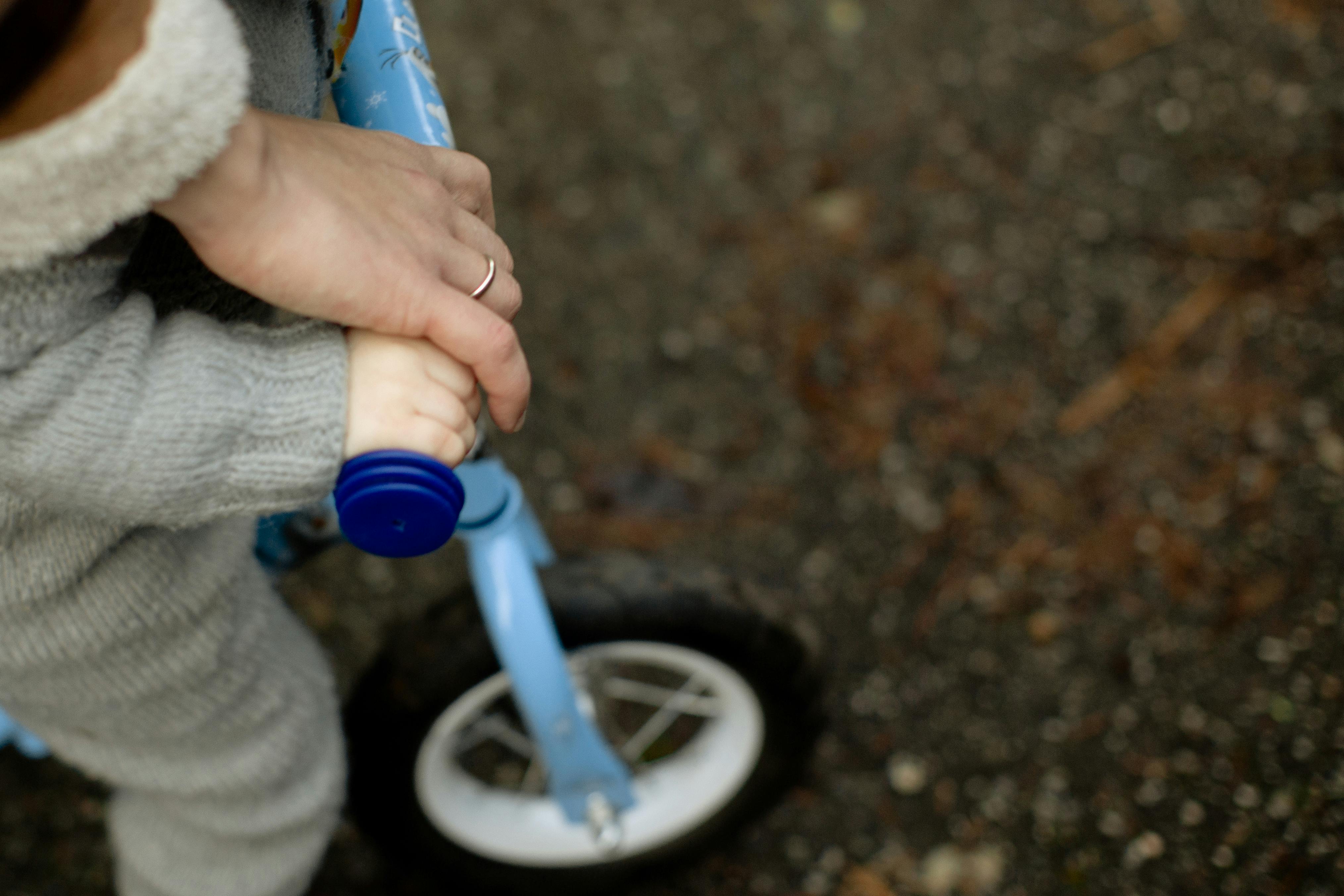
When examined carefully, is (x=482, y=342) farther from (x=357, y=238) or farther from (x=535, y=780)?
(x=535, y=780)

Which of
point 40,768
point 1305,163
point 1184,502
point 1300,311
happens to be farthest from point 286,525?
point 1305,163

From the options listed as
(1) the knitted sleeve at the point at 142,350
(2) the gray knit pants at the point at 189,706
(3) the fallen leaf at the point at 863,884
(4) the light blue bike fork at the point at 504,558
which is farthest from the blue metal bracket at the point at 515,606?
(3) the fallen leaf at the point at 863,884

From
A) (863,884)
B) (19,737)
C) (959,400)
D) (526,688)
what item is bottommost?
(863,884)

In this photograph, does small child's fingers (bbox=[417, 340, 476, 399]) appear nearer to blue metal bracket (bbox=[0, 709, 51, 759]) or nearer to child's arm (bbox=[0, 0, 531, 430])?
child's arm (bbox=[0, 0, 531, 430])

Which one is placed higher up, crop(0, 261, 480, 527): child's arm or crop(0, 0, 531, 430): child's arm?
crop(0, 0, 531, 430): child's arm

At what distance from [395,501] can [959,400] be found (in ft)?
3.91

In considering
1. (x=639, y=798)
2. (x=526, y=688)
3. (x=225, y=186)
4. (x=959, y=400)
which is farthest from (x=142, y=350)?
(x=959, y=400)

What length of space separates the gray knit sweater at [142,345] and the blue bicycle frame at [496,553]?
0.05 m

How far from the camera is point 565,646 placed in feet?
2.96

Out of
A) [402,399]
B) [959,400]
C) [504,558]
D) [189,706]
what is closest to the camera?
[402,399]

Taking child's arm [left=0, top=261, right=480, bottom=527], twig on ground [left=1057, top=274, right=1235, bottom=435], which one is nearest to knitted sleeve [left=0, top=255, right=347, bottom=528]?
child's arm [left=0, top=261, right=480, bottom=527]

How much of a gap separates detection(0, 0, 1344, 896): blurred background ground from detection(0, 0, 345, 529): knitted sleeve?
23.6 inches

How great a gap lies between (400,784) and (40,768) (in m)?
0.59

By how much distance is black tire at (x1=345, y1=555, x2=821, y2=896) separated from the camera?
2.93 ft
